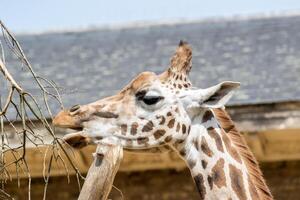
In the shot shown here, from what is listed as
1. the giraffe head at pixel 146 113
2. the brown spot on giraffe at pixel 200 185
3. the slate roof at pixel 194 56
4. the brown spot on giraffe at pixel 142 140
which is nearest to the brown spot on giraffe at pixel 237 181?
the brown spot on giraffe at pixel 200 185

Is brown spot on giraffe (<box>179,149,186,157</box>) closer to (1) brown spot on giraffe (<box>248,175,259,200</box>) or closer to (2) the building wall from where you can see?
(1) brown spot on giraffe (<box>248,175,259,200</box>)

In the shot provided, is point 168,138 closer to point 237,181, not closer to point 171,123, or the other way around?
point 171,123

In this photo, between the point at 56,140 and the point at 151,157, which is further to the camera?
the point at 151,157

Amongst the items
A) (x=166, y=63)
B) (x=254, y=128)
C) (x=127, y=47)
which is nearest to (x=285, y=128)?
(x=254, y=128)

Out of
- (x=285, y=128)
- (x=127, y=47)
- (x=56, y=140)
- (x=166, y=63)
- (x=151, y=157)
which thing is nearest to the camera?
(x=56, y=140)

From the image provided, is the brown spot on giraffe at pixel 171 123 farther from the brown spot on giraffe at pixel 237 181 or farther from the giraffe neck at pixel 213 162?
the brown spot on giraffe at pixel 237 181

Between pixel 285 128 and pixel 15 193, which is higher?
pixel 285 128

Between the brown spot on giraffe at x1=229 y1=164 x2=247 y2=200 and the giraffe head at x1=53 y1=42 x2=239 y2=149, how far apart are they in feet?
0.73

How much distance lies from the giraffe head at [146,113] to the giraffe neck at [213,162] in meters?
0.05

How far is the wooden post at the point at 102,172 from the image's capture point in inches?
188

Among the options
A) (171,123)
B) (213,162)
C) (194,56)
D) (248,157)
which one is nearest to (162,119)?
(171,123)

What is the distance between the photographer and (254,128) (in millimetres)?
7887

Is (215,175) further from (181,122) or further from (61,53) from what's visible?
(61,53)

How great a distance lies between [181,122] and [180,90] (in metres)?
0.14
